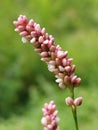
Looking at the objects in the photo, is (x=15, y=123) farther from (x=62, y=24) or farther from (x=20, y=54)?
(x=62, y=24)

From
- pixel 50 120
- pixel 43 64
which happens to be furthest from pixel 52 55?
pixel 43 64

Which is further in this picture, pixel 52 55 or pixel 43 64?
pixel 43 64

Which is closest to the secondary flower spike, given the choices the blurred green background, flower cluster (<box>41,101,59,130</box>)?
flower cluster (<box>41,101,59,130</box>)

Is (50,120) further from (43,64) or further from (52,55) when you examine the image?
(43,64)

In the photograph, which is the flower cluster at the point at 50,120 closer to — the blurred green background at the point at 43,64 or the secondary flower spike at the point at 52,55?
the secondary flower spike at the point at 52,55

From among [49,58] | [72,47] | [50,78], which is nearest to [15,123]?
[50,78]

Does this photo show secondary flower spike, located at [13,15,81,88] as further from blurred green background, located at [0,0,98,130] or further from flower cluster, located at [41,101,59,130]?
blurred green background, located at [0,0,98,130]
